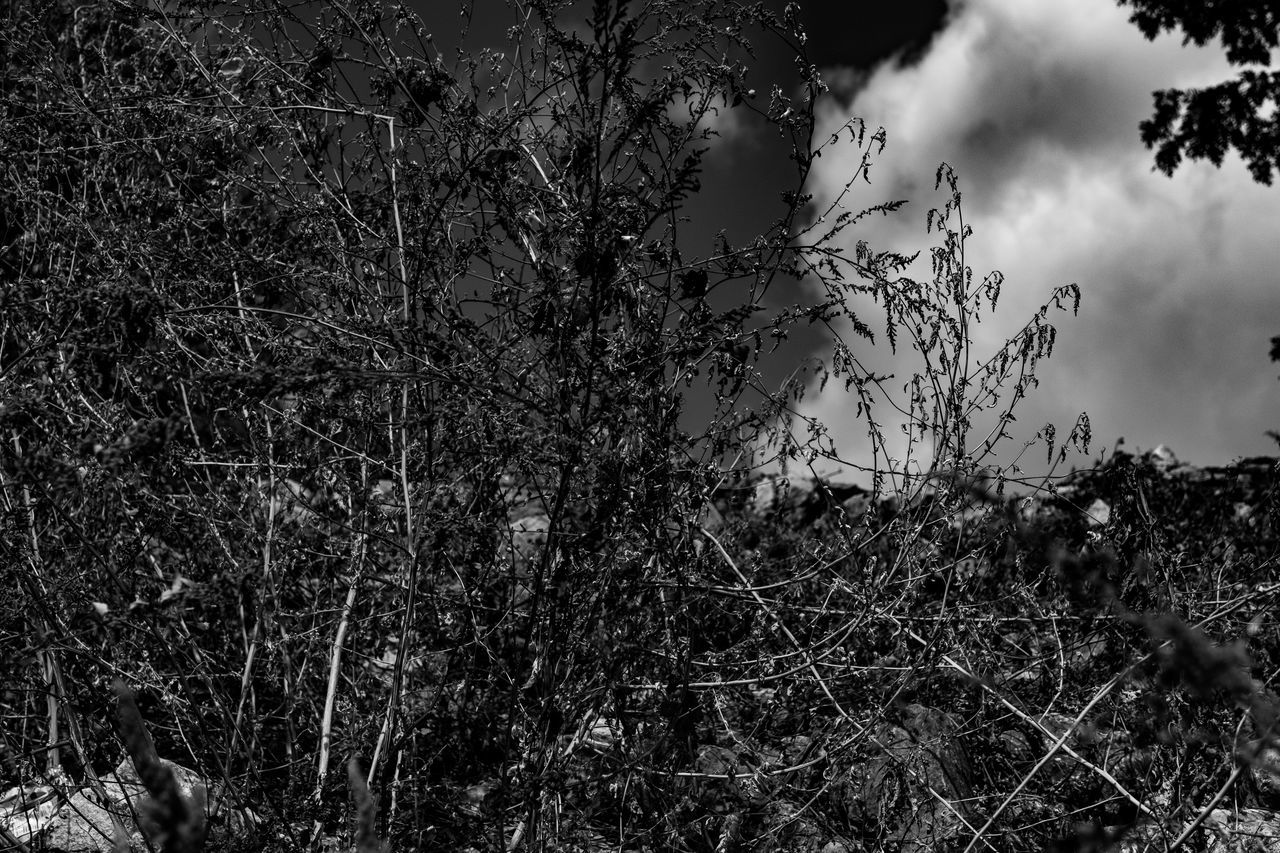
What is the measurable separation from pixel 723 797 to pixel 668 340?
155 centimetres

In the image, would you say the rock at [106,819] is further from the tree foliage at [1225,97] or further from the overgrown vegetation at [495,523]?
the tree foliage at [1225,97]

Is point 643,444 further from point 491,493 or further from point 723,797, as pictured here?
point 723,797

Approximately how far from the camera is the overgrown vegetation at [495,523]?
2.72 meters

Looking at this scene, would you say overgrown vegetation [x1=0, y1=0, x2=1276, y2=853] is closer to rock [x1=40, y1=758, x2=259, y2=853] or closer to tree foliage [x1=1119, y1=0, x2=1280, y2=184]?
rock [x1=40, y1=758, x2=259, y2=853]

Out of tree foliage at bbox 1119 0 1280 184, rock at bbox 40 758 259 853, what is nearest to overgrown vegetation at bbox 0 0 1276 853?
rock at bbox 40 758 259 853

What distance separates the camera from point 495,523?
3205 mm

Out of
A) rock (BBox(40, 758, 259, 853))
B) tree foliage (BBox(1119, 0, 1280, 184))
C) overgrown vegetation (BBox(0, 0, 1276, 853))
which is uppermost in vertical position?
tree foliage (BBox(1119, 0, 1280, 184))

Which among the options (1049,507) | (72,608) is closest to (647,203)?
(72,608)

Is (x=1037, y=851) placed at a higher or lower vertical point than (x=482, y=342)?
lower

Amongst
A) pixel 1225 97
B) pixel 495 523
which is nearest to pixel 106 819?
pixel 495 523

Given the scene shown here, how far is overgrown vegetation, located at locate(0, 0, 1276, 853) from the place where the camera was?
2.72m

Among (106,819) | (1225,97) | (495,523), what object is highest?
(1225,97)

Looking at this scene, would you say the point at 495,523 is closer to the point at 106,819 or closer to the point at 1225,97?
the point at 106,819

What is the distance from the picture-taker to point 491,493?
10.7ft
